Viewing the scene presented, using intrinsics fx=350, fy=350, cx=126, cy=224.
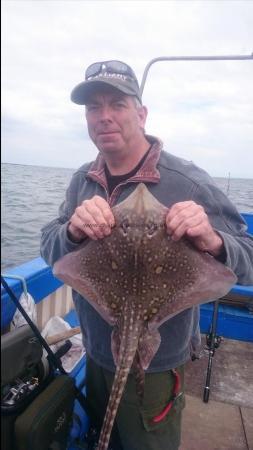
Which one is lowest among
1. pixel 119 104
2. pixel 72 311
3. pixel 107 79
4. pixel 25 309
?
pixel 72 311

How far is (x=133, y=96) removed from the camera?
8.31ft

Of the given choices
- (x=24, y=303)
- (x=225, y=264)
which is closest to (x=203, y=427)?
(x=24, y=303)

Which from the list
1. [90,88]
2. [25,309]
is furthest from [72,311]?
[90,88]

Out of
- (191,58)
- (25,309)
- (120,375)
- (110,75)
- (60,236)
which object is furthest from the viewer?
(191,58)

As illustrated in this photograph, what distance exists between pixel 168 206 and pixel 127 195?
302 millimetres

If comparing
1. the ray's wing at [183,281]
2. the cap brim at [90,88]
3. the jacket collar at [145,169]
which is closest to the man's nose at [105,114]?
the cap brim at [90,88]

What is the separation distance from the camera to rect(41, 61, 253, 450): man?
2.39 metres

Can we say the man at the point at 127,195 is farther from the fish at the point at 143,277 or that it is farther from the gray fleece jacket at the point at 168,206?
the fish at the point at 143,277

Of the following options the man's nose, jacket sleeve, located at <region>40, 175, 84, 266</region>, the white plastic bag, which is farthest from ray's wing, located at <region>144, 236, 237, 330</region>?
the white plastic bag

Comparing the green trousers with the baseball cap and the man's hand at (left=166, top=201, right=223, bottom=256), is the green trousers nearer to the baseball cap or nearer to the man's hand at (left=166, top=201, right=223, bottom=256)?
the man's hand at (left=166, top=201, right=223, bottom=256)

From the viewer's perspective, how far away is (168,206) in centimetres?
241

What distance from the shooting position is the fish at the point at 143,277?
1.86 metres

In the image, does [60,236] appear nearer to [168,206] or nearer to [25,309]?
[168,206]

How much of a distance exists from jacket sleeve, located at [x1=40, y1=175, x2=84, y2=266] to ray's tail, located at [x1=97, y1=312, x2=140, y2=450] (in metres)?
0.65
